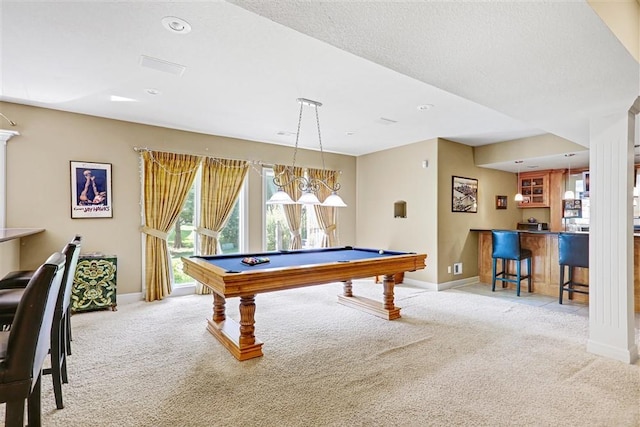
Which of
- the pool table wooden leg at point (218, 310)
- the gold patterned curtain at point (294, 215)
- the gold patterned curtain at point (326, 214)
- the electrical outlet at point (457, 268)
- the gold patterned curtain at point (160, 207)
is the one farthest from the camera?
the gold patterned curtain at point (326, 214)

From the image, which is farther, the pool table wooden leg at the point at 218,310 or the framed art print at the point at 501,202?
the framed art print at the point at 501,202

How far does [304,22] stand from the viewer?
1550 mm

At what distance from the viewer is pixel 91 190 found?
433 centimetres

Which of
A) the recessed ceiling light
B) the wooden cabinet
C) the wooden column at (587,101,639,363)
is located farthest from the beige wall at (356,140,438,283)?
the recessed ceiling light

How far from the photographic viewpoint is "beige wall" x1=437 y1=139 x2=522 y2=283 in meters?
5.57

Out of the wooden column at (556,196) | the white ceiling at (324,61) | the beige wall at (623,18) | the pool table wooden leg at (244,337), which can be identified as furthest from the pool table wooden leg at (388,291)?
the wooden column at (556,196)

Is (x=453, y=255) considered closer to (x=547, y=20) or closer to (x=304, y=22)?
(x=547, y=20)

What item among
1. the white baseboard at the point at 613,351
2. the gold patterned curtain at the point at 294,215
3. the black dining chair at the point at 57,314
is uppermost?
the gold patterned curtain at the point at 294,215

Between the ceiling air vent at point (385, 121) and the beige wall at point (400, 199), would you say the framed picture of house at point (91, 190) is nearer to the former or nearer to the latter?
the ceiling air vent at point (385, 121)

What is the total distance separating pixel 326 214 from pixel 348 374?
162 inches

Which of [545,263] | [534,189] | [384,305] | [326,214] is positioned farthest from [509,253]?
[326,214]

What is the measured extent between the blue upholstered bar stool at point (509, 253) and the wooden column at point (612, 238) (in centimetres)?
216

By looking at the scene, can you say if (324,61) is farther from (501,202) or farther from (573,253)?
(501,202)

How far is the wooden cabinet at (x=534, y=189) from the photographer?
23.1 ft
